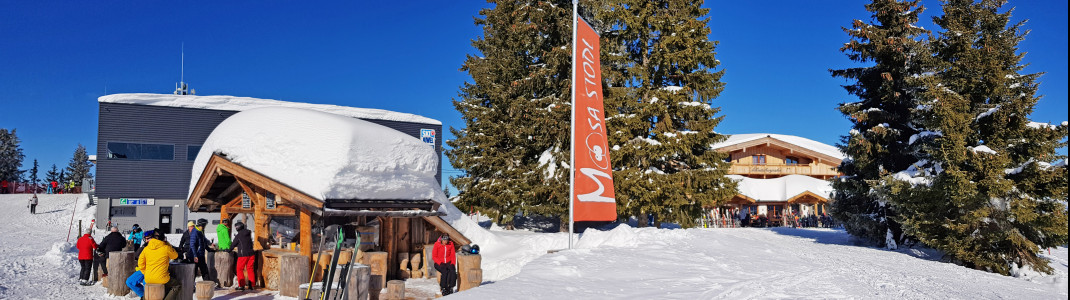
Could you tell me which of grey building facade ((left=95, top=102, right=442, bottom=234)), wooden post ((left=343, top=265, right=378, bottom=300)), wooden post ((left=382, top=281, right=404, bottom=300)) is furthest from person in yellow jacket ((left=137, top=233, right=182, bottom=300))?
grey building facade ((left=95, top=102, right=442, bottom=234))

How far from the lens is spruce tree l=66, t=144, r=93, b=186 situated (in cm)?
7664

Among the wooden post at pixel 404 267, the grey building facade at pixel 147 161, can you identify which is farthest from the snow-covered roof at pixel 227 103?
the wooden post at pixel 404 267

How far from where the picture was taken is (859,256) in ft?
50.2

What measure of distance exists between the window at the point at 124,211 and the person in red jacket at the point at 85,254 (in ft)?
74.9

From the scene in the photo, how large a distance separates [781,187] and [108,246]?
1325 inches

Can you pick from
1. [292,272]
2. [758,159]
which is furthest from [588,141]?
[758,159]

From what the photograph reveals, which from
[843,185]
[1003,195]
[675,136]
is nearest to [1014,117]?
[1003,195]

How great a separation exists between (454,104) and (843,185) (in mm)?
14418

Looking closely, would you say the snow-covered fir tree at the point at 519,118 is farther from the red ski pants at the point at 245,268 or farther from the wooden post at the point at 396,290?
the wooden post at the point at 396,290

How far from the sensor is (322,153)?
41.0 ft

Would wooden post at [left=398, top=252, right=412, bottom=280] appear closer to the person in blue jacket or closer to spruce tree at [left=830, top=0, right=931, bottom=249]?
the person in blue jacket

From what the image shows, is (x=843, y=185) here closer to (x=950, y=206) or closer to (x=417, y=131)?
(x=950, y=206)

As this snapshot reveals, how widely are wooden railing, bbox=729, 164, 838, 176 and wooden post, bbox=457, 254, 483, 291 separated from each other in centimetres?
3209

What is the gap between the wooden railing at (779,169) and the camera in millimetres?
39875
